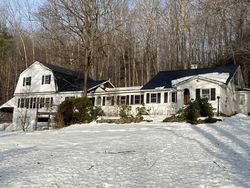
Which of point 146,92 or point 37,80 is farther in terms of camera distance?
point 37,80

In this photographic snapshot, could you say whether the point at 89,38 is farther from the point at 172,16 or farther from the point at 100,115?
the point at 172,16

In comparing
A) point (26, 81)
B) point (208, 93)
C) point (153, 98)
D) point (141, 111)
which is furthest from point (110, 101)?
point (26, 81)

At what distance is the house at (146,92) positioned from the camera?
93.9ft

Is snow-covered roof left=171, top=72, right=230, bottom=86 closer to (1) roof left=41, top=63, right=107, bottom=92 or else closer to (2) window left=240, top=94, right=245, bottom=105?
(2) window left=240, top=94, right=245, bottom=105

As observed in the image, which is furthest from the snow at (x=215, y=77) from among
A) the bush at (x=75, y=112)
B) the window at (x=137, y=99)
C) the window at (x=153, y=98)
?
the bush at (x=75, y=112)

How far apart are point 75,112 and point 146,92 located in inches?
375

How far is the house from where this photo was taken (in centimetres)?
2862

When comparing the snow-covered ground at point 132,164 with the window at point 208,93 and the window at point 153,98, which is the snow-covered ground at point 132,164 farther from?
the window at point 153,98

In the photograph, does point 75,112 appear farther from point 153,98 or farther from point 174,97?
point 174,97

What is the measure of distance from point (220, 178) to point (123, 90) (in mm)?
27263

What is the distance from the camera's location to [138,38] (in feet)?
162

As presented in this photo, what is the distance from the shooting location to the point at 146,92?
3186 centimetres

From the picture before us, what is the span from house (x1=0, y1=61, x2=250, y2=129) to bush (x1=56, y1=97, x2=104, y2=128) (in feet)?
3.33

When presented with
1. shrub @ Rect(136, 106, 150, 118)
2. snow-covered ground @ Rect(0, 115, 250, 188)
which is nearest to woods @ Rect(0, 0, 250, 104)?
shrub @ Rect(136, 106, 150, 118)
